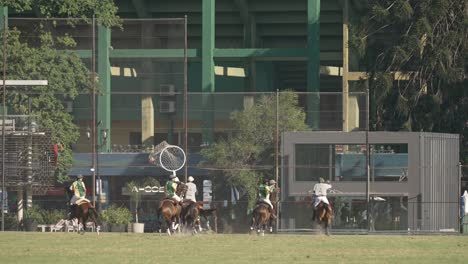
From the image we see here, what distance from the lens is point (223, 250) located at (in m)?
31.0

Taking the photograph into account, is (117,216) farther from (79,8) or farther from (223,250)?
(223,250)

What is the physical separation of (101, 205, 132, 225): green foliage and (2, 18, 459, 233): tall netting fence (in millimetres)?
49

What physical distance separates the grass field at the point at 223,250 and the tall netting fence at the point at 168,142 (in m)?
13.2

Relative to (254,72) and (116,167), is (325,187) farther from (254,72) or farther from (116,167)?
(254,72)

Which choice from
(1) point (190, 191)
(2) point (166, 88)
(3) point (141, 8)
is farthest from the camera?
(3) point (141, 8)

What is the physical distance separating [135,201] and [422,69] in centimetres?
1618

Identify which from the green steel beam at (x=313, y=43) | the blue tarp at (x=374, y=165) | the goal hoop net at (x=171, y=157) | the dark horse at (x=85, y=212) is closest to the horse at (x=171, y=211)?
the dark horse at (x=85, y=212)

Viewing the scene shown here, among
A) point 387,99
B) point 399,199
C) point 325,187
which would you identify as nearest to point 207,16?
point 387,99

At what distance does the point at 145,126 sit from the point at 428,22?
14.9 meters

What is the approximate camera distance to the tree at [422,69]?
2371 inches

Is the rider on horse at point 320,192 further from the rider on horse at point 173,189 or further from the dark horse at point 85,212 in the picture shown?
the dark horse at point 85,212

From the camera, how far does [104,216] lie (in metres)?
51.8

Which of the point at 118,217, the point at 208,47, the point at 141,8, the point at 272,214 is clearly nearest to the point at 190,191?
the point at 272,214

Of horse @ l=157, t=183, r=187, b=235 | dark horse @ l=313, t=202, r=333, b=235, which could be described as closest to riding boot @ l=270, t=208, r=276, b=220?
dark horse @ l=313, t=202, r=333, b=235
